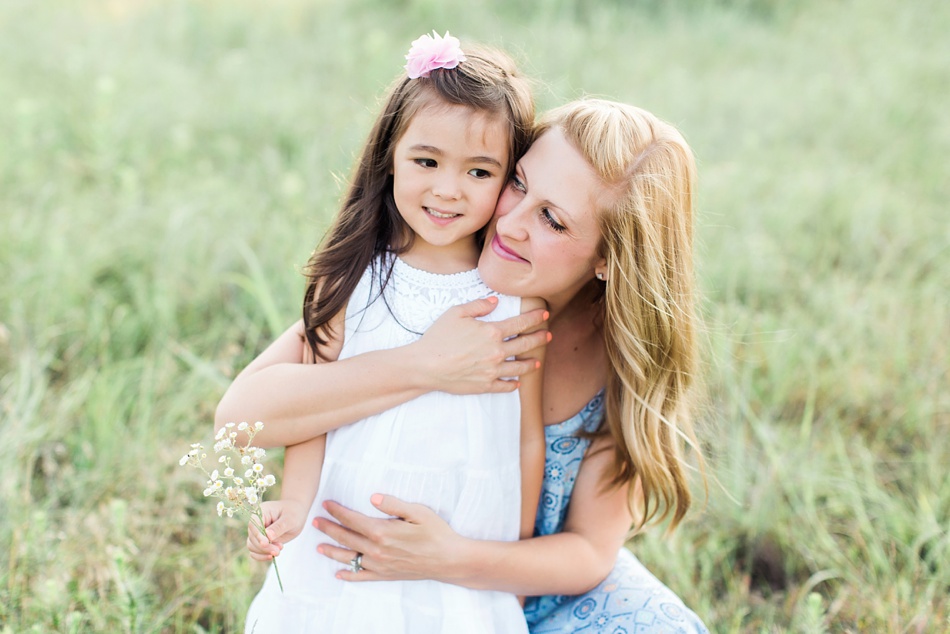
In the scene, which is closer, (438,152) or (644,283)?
(438,152)

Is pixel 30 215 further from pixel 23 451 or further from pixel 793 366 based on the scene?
pixel 793 366

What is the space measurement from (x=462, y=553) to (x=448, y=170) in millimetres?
805

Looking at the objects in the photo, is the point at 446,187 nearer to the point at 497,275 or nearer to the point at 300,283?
the point at 497,275

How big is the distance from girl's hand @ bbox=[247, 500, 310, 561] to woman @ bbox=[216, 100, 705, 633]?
1 cm

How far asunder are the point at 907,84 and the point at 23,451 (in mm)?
6042

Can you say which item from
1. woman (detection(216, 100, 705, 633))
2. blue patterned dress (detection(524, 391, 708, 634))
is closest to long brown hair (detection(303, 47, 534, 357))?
woman (detection(216, 100, 705, 633))

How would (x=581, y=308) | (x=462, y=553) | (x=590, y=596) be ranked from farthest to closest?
(x=581, y=308) → (x=590, y=596) → (x=462, y=553)

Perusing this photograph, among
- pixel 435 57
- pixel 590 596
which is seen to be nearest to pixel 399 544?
pixel 590 596

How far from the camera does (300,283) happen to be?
3.30 m

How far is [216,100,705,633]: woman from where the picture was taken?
1795 mm

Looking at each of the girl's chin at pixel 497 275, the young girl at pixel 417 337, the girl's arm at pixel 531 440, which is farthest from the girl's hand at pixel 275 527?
the girl's chin at pixel 497 275

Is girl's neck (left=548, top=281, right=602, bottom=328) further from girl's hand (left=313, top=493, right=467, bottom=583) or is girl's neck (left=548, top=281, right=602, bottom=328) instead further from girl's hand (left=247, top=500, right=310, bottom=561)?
girl's hand (left=247, top=500, right=310, bottom=561)

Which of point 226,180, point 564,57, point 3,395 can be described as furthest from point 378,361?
point 564,57

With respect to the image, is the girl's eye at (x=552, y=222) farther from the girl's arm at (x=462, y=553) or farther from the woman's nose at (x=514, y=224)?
the girl's arm at (x=462, y=553)
